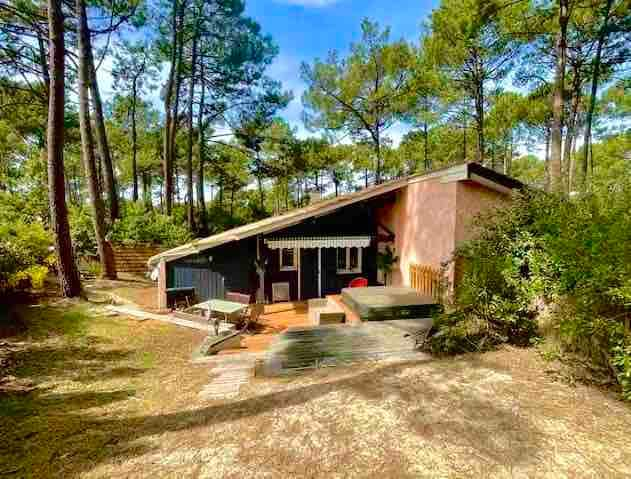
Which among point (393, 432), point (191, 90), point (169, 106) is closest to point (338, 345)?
point (393, 432)

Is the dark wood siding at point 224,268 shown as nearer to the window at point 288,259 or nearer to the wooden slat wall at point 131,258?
the window at point 288,259

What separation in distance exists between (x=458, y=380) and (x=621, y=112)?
32454 mm

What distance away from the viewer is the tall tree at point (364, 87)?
20.5m

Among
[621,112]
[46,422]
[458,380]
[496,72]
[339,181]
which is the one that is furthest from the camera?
[339,181]

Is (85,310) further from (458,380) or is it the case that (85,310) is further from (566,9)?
(566,9)

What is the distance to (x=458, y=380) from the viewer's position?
14.3ft

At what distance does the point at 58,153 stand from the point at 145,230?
9758 mm

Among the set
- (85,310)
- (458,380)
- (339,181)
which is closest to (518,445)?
(458,380)

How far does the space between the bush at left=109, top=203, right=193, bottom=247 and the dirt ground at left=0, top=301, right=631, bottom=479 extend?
13.3m

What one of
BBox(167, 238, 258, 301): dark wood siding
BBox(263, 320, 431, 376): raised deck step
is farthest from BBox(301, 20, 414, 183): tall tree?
BBox(263, 320, 431, 376): raised deck step

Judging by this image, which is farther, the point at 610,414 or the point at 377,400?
the point at 377,400

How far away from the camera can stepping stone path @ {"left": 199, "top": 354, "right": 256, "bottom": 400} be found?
4.44 metres

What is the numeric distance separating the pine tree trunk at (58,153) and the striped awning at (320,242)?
6210 mm

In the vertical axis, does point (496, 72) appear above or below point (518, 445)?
above
